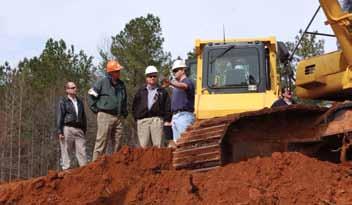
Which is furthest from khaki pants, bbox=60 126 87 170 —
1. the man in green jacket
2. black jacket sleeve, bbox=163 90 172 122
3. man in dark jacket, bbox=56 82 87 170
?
black jacket sleeve, bbox=163 90 172 122

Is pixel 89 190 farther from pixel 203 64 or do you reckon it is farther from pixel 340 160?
pixel 203 64

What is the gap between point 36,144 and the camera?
118 ft

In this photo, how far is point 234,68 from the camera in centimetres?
1138

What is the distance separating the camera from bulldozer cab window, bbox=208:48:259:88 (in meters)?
11.2

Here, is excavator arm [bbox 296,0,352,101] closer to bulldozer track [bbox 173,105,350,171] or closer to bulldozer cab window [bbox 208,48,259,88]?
bulldozer track [bbox 173,105,350,171]

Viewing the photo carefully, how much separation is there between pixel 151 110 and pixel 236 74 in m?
1.46

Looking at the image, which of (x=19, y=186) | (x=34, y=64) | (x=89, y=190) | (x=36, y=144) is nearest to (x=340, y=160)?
(x=89, y=190)

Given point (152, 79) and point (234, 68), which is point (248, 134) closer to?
point (152, 79)

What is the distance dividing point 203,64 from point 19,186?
4.56 metres

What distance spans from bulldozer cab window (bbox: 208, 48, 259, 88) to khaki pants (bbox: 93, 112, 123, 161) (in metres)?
1.53

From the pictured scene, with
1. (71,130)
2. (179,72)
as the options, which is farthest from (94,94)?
(179,72)

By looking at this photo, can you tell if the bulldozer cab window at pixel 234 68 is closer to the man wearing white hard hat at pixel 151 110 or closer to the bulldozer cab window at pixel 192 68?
the man wearing white hard hat at pixel 151 110

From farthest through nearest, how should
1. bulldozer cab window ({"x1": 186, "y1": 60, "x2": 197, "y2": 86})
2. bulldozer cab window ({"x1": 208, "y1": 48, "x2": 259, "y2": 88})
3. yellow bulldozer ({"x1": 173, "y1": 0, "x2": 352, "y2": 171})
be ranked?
bulldozer cab window ({"x1": 186, "y1": 60, "x2": 197, "y2": 86}), bulldozer cab window ({"x1": 208, "y1": 48, "x2": 259, "y2": 88}), yellow bulldozer ({"x1": 173, "y1": 0, "x2": 352, "y2": 171})

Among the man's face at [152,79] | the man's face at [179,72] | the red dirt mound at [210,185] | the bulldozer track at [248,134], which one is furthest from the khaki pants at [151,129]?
the bulldozer track at [248,134]
